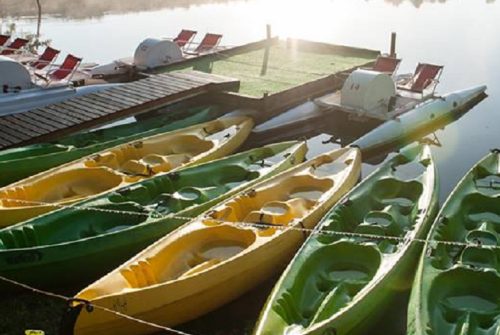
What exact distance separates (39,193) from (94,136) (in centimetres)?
360

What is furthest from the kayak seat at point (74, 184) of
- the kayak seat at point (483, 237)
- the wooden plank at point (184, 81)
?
the kayak seat at point (483, 237)

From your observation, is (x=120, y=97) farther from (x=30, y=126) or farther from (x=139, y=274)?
(x=139, y=274)

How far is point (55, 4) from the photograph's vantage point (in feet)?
152

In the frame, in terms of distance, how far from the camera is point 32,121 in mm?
14789

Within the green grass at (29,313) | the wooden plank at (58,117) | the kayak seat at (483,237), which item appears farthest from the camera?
the wooden plank at (58,117)

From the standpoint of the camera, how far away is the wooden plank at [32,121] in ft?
46.9

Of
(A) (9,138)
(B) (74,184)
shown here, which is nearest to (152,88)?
(A) (9,138)

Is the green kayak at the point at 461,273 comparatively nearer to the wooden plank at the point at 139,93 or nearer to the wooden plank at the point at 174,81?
the wooden plank at the point at 139,93

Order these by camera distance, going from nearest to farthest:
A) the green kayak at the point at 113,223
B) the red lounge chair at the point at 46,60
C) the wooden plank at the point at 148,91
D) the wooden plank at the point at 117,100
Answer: the green kayak at the point at 113,223, the wooden plank at the point at 117,100, the wooden plank at the point at 148,91, the red lounge chair at the point at 46,60

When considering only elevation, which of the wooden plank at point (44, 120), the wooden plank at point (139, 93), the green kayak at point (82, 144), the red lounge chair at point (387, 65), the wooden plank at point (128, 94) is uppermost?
the red lounge chair at point (387, 65)

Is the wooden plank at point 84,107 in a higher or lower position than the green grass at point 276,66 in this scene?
lower

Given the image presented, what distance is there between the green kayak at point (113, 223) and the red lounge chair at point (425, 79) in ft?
23.9

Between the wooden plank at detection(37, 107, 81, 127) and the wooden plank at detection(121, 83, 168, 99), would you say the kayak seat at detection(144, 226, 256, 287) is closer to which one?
the wooden plank at detection(37, 107, 81, 127)

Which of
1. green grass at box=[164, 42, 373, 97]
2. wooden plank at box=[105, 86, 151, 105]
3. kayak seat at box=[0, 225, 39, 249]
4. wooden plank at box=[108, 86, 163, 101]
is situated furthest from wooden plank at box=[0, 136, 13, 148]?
green grass at box=[164, 42, 373, 97]
